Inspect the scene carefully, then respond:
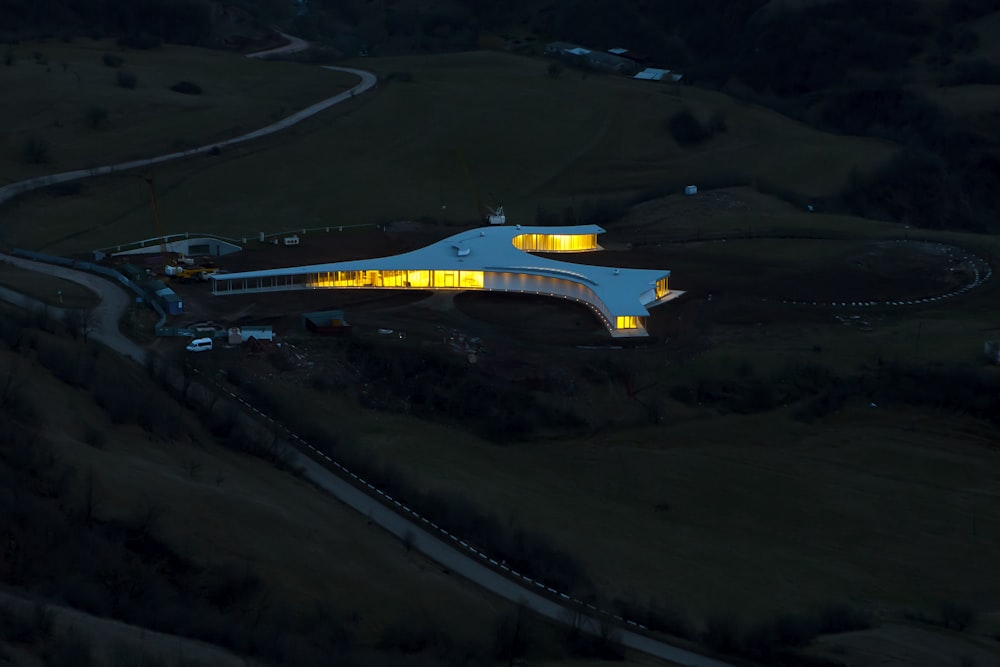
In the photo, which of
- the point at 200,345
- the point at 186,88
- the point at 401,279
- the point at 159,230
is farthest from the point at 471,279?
the point at 186,88

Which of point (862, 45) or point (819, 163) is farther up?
point (862, 45)

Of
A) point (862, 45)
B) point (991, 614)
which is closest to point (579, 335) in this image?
point (991, 614)

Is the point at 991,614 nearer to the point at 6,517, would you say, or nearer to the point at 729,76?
the point at 6,517

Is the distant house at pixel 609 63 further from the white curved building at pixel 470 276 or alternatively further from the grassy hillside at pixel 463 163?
the white curved building at pixel 470 276

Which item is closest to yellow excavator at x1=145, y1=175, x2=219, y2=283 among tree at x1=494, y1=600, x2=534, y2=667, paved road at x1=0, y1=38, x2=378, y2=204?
paved road at x1=0, y1=38, x2=378, y2=204

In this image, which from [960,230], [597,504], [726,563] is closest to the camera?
[726,563]

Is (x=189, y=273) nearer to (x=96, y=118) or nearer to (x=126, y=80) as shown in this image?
(x=96, y=118)
